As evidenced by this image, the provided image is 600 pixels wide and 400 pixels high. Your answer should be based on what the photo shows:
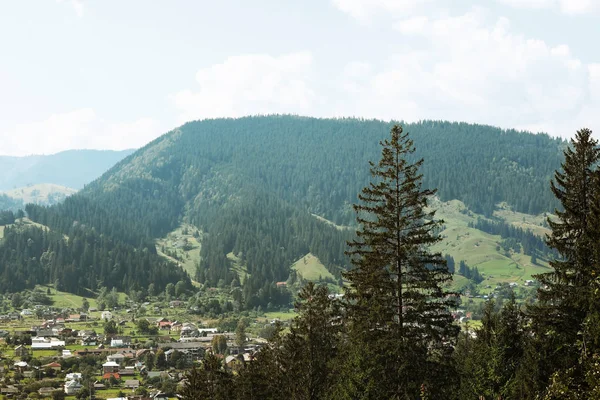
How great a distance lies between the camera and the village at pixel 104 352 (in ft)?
360

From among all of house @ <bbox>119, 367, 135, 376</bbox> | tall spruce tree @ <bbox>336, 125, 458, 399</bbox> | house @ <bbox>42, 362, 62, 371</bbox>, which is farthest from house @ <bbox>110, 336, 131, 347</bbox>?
tall spruce tree @ <bbox>336, 125, 458, 399</bbox>

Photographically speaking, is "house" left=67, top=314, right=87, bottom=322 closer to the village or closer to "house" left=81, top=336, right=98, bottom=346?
the village

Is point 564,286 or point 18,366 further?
point 18,366

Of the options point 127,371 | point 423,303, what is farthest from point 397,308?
Result: point 127,371

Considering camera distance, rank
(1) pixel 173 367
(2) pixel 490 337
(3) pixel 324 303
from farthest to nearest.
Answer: (1) pixel 173 367, (2) pixel 490 337, (3) pixel 324 303

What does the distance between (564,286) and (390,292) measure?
892cm

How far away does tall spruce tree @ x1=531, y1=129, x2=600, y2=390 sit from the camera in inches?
1221

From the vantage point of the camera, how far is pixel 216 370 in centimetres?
4744

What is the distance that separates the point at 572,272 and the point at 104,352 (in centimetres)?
12803

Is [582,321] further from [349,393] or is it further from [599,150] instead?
[349,393]

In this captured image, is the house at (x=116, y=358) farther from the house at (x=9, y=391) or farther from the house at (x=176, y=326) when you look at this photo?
the house at (x=176, y=326)

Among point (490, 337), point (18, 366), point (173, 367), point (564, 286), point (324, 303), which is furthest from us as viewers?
point (173, 367)

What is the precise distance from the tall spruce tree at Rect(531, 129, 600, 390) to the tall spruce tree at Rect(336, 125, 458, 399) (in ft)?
16.8

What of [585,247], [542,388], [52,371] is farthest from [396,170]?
[52,371]
